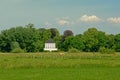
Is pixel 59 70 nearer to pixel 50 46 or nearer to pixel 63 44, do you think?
pixel 63 44

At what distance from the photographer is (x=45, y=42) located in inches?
5896

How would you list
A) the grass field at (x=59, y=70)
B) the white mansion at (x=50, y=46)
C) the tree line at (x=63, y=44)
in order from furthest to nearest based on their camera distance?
the white mansion at (x=50, y=46) → the tree line at (x=63, y=44) → the grass field at (x=59, y=70)

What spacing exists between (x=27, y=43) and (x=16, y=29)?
8.14 metres

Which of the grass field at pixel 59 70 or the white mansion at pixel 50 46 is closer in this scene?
the grass field at pixel 59 70

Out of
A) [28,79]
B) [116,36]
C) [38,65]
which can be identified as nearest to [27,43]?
[116,36]

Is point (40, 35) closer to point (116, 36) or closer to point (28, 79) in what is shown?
point (116, 36)

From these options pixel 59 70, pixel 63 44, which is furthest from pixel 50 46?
pixel 59 70

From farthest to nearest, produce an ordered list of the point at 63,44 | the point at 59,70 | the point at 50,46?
the point at 50,46
the point at 63,44
the point at 59,70

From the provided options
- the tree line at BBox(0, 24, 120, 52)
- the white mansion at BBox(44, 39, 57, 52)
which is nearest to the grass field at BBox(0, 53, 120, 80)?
the tree line at BBox(0, 24, 120, 52)

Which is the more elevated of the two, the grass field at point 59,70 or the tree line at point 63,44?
the tree line at point 63,44

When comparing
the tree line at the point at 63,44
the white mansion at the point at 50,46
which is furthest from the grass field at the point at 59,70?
Result: the white mansion at the point at 50,46

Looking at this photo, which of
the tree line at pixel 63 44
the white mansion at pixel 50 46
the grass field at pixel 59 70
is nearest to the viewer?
the grass field at pixel 59 70

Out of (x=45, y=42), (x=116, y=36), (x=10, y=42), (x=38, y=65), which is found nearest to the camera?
(x=38, y=65)

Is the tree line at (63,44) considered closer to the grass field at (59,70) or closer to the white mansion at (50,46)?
the white mansion at (50,46)
